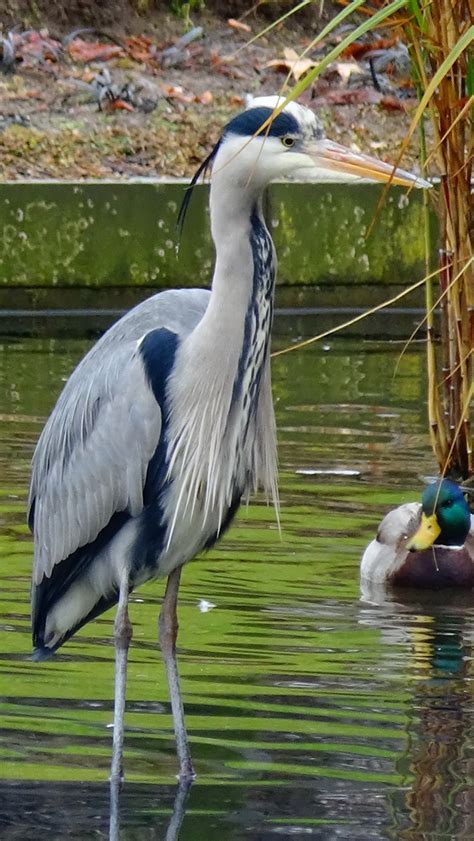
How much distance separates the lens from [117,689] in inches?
172

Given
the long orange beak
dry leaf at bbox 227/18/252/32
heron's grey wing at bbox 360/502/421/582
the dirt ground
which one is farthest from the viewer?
dry leaf at bbox 227/18/252/32

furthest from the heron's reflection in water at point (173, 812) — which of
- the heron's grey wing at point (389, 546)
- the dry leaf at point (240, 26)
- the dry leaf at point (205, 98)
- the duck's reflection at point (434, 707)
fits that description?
the dry leaf at point (240, 26)

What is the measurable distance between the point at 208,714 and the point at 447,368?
237 centimetres

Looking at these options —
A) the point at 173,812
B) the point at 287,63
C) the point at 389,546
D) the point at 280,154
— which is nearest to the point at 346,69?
the point at 287,63

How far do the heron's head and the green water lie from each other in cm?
134

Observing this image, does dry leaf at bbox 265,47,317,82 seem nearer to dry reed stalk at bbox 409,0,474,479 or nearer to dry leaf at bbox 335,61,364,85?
dry leaf at bbox 335,61,364,85

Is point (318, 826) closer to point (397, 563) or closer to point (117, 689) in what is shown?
point (117, 689)

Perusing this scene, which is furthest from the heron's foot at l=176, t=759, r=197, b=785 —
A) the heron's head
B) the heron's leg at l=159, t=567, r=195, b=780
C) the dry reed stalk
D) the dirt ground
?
the dirt ground

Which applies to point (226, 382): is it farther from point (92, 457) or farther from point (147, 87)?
point (147, 87)

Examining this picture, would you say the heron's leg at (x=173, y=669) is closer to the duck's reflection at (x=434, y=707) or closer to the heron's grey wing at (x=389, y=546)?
the duck's reflection at (x=434, y=707)

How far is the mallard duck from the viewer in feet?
20.7

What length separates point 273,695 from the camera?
491 cm

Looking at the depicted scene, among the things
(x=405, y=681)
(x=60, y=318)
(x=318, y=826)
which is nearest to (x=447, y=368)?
(x=405, y=681)

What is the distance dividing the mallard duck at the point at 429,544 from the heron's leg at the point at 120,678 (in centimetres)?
186
